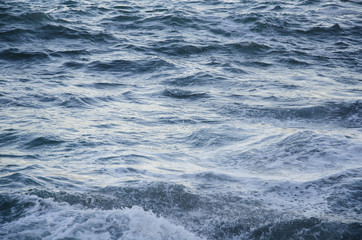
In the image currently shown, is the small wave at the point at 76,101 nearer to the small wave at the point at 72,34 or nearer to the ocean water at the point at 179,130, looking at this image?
the ocean water at the point at 179,130

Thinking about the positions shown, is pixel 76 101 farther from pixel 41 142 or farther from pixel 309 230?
pixel 309 230

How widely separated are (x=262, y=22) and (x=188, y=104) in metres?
7.51

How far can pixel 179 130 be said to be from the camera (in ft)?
23.2

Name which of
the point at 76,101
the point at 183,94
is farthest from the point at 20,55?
the point at 183,94

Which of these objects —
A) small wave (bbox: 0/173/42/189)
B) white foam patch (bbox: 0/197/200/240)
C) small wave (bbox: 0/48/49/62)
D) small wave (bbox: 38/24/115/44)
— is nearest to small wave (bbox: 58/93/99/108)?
small wave (bbox: 0/173/42/189)

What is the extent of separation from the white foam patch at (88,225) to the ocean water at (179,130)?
0.05 feet

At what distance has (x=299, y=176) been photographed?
17.6ft

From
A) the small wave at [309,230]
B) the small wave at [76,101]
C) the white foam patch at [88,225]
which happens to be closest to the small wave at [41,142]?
the small wave at [76,101]

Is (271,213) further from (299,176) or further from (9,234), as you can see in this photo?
(9,234)

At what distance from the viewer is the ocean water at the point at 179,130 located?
4.49 meters

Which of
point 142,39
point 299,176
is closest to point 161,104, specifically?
point 299,176

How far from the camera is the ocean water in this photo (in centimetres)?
449

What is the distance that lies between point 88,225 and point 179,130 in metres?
3.05

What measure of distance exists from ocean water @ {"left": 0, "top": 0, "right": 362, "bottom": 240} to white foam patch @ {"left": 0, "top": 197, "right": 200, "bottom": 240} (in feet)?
0.05
